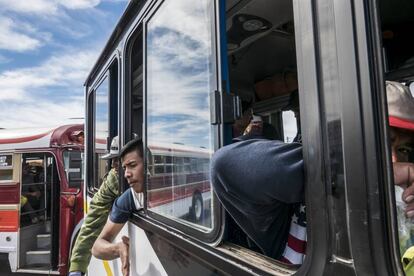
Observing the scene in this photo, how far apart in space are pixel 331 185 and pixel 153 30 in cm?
127

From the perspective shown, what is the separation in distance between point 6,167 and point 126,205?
17.1 feet

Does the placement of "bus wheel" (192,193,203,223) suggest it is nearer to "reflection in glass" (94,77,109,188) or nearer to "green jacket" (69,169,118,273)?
"green jacket" (69,169,118,273)

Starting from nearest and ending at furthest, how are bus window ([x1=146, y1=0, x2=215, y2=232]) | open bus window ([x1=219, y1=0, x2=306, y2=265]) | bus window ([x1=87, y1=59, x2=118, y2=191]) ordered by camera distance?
bus window ([x1=146, y1=0, x2=215, y2=232]) → open bus window ([x1=219, y1=0, x2=306, y2=265]) → bus window ([x1=87, y1=59, x2=118, y2=191])

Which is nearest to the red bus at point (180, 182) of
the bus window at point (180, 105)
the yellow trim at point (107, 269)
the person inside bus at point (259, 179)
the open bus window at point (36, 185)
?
the bus window at point (180, 105)

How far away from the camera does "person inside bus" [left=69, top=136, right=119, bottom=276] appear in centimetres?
275

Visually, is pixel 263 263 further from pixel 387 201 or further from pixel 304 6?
pixel 304 6

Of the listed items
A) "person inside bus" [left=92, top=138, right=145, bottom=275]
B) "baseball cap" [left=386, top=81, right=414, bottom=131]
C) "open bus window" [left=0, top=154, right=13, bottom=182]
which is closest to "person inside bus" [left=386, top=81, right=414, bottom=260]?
"baseball cap" [left=386, top=81, right=414, bottom=131]

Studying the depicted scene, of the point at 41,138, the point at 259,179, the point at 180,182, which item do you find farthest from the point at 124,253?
the point at 41,138

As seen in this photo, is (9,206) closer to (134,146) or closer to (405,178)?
(134,146)

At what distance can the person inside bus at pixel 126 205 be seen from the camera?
2.12 metres

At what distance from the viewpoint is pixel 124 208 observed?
2205 mm

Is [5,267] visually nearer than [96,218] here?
No

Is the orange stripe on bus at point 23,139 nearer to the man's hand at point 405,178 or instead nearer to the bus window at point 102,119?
the bus window at point 102,119

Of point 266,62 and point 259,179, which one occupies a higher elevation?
point 266,62
